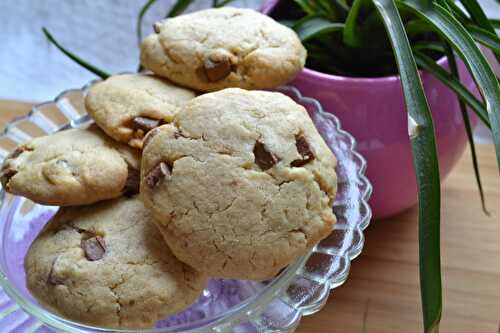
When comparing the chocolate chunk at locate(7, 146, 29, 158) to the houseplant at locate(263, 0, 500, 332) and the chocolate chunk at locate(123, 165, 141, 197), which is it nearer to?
the chocolate chunk at locate(123, 165, 141, 197)

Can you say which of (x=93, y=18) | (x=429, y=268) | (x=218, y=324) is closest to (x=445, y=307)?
(x=429, y=268)

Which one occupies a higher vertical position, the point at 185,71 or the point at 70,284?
the point at 185,71

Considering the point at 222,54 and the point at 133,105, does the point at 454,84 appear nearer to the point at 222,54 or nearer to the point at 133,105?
the point at 222,54

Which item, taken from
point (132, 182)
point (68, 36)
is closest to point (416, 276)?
point (132, 182)

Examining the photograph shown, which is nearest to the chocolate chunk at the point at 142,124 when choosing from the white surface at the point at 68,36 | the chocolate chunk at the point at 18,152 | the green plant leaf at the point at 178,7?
the chocolate chunk at the point at 18,152

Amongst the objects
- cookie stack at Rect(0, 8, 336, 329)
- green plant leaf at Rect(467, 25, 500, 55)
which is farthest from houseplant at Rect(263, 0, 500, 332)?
cookie stack at Rect(0, 8, 336, 329)

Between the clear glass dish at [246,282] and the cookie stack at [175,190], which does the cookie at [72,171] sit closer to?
the cookie stack at [175,190]

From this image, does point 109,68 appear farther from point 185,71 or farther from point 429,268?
point 429,268
